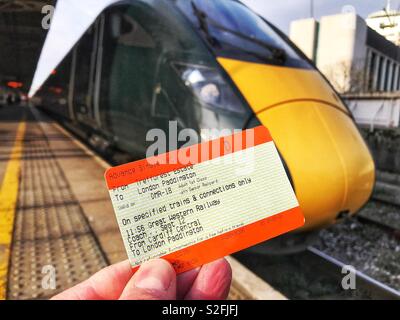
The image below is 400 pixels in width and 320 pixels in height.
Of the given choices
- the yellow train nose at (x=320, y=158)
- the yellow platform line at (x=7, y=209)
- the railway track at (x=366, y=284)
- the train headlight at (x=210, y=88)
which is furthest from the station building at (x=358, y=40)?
the yellow platform line at (x=7, y=209)

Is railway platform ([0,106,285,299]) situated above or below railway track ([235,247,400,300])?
above

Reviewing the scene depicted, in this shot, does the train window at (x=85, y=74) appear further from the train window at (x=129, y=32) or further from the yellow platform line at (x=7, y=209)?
the yellow platform line at (x=7, y=209)

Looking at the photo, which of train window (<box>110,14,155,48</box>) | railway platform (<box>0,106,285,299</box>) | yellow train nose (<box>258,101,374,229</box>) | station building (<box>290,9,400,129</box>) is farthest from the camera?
train window (<box>110,14,155,48</box>)

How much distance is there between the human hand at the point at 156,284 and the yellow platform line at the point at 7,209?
1664 mm

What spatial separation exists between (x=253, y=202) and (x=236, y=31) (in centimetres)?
237

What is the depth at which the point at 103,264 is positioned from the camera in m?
2.57

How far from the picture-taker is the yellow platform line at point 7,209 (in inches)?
95.8

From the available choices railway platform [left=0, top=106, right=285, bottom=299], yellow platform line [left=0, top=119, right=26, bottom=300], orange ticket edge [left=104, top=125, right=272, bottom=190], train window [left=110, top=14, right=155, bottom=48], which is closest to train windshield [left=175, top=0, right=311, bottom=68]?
train window [left=110, top=14, right=155, bottom=48]

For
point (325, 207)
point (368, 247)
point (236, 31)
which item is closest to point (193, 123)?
point (236, 31)

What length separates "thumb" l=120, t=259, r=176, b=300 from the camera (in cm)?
73

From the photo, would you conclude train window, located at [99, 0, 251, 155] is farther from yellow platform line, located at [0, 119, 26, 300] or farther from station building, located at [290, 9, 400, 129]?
yellow platform line, located at [0, 119, 26, 300]

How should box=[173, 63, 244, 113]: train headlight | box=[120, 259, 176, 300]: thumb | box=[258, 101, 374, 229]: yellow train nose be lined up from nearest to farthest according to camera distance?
box=[120, 259, 176, 300]: thumb
box=[258, 101, 374, 229]: yellow train nose
box=[173, 63, 244, 113]: train headlight

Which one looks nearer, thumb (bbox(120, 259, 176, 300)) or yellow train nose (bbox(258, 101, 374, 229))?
thumb (bbox(120, 259, 176, 300))
